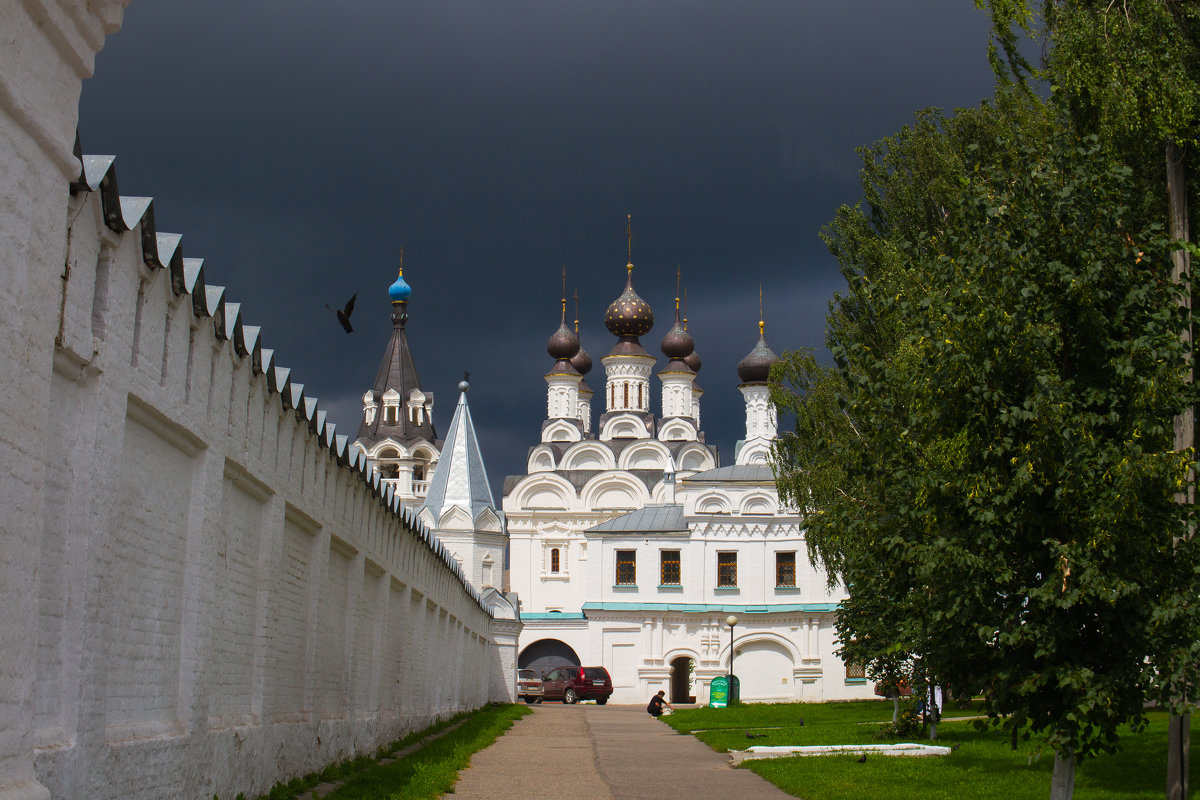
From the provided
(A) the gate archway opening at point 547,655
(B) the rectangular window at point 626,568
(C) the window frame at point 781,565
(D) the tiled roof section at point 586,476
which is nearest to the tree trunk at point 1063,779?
(C) the window frame at point 781,565

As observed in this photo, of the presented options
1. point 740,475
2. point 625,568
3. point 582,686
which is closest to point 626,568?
point 625,568

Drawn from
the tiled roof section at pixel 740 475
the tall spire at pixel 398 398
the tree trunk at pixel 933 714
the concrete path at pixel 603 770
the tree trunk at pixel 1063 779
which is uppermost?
the tall spire at pixel 398 398

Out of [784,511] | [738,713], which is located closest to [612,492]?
[784,511]

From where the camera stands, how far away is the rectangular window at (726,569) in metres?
36.0

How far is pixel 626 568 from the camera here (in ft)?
120

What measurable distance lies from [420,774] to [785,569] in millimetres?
26462

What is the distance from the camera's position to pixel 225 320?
22.8 feet

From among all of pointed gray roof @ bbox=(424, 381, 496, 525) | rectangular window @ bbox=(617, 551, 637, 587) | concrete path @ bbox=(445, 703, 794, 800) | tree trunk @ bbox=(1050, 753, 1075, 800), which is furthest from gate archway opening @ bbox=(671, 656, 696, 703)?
tree trunk @ bbox=(1050, 753, 1075, 800)

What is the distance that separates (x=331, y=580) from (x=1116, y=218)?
7241 mm

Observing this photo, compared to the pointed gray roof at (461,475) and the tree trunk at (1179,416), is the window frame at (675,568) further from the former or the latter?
the tree trunk at (1179,416)

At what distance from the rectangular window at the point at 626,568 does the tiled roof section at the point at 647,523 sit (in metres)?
0.69

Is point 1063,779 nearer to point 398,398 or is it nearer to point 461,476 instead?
point 461,476

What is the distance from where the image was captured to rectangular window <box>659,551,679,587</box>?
36.3 m

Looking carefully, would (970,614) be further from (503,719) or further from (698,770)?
(503,719)
